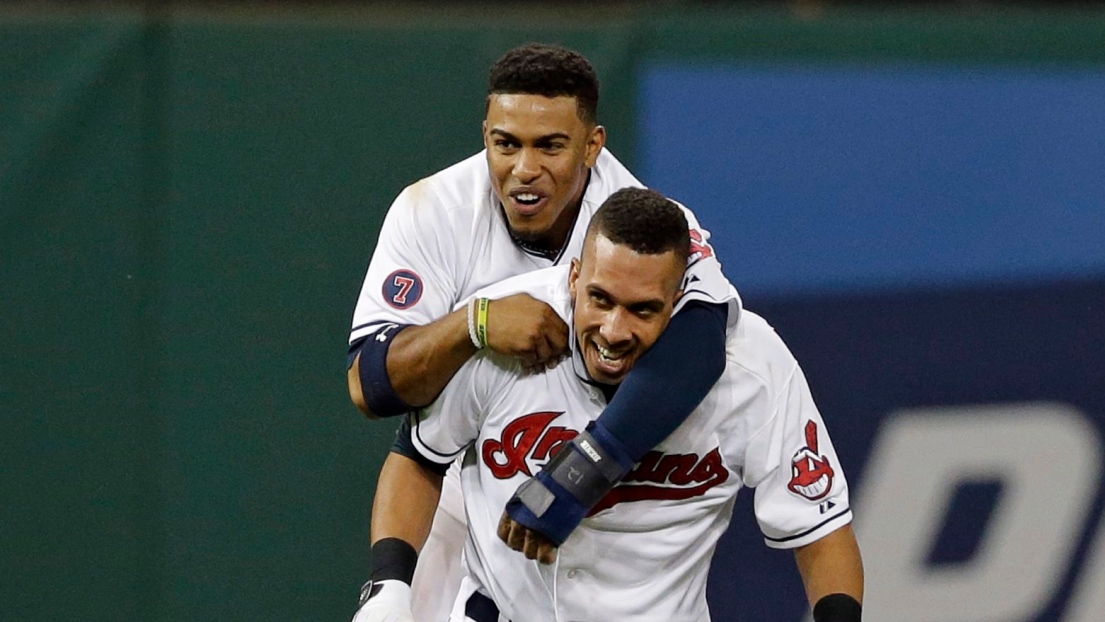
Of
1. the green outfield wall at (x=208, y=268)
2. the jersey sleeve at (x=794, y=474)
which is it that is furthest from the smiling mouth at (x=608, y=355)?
the green outfield wall at (x=208, y=268)

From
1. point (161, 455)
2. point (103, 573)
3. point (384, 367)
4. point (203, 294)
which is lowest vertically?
point (103, 573)

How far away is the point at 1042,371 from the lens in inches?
183

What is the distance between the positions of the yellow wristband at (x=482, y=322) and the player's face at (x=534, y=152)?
1.04ft

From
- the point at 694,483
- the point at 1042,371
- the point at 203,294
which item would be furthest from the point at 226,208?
the point at 1042,371

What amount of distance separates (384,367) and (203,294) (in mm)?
1391

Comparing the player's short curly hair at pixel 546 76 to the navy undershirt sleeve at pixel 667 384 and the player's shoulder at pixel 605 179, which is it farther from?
the navy undershirt sleeve at pixel 667 384

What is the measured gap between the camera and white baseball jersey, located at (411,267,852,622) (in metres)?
2.83

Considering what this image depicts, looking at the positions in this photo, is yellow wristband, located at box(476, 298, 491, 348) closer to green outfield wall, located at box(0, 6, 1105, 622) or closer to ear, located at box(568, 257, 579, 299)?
ear, located at box(568, 257, 579, 299)

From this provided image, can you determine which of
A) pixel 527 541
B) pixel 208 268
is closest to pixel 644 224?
pixel 527 541

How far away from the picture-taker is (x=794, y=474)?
9.30 ft

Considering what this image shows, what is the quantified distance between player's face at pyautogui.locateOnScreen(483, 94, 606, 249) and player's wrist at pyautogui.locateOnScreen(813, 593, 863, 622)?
90 centimetres

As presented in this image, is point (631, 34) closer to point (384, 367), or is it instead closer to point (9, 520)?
point (384, 367)

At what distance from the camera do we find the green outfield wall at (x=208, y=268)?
3.91 m

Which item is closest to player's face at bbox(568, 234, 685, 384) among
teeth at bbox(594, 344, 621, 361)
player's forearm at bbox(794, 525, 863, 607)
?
teeth at bbox(594, 344, 621, 361)
